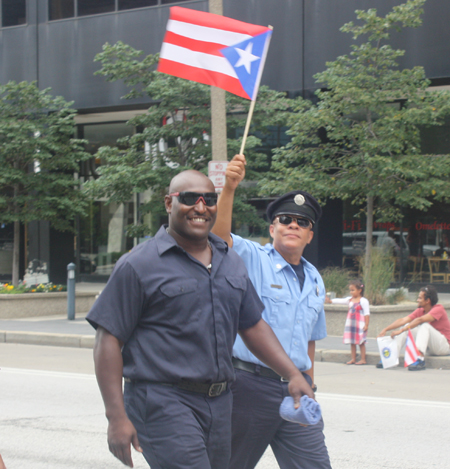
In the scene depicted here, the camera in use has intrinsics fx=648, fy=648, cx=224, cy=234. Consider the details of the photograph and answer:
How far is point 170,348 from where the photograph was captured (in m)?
2.67

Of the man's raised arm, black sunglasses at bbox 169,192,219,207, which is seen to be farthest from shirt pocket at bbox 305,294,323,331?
black sunglasses at bbox 169,192,219,207

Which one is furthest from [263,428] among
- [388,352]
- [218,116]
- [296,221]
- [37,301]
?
[37,301]

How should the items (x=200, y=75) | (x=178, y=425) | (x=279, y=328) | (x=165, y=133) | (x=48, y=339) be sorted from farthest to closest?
(x=165, y=133) < (x=48, y=339) < (x=200, y=75) < (x=279, y=328) < (x=178, y=425)

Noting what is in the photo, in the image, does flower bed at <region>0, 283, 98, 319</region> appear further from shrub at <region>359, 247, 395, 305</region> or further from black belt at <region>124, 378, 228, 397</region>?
black belt at <region>124, 378, 228, 397</region>

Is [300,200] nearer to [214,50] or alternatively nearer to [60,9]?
[214,50]

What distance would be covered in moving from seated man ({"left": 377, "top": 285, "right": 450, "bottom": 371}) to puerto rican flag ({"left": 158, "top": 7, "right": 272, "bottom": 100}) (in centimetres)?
559

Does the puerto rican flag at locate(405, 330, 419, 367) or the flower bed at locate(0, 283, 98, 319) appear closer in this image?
the puerto rican flag at locate(405, 330, 419, 367)

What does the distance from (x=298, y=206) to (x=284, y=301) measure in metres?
0.57

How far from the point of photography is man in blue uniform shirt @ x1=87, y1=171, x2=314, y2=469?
2.62m

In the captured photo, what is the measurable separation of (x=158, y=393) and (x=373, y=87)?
37.5ft

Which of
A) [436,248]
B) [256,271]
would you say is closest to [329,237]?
[436,248]

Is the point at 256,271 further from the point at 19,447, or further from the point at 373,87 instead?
the point at 373,87

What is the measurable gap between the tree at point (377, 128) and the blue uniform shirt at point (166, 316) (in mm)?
9884

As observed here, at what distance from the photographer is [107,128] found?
74.7 ft
